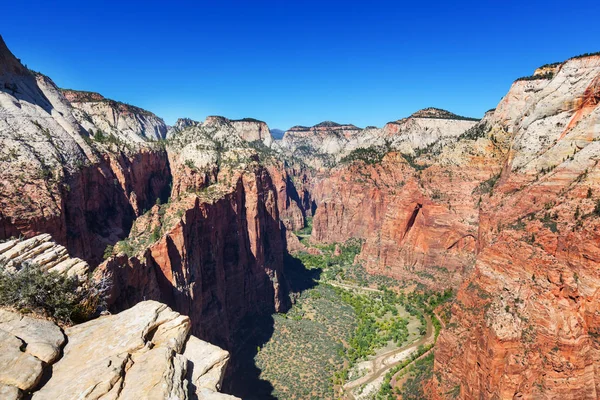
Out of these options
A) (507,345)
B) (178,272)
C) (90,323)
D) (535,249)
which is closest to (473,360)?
(507,345)

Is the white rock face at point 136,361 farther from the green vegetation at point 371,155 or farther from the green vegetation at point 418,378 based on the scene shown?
the green vegetation at point 371,155

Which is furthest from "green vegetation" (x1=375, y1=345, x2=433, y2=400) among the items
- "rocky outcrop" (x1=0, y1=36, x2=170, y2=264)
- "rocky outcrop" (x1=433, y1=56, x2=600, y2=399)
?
"rocky outcrop" (x1=0, y1=36, x2=170, y2=264)

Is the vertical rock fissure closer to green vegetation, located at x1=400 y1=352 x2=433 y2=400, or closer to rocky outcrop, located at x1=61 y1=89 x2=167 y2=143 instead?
green vegetation, located at x1=400 y1=352 x2=433 y2=400

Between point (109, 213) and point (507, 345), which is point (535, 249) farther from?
point (109, 213)

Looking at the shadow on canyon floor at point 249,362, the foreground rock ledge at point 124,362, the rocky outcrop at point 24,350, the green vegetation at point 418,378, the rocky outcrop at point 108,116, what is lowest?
the shadow on canyon floor at point 249,362

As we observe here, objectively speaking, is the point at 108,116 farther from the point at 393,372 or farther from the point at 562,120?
the point at 562,120

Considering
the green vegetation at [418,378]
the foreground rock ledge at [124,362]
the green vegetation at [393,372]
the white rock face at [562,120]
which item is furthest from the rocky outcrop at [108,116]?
the white rock face at [562,120]

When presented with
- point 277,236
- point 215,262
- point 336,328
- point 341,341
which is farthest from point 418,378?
point 277,236
